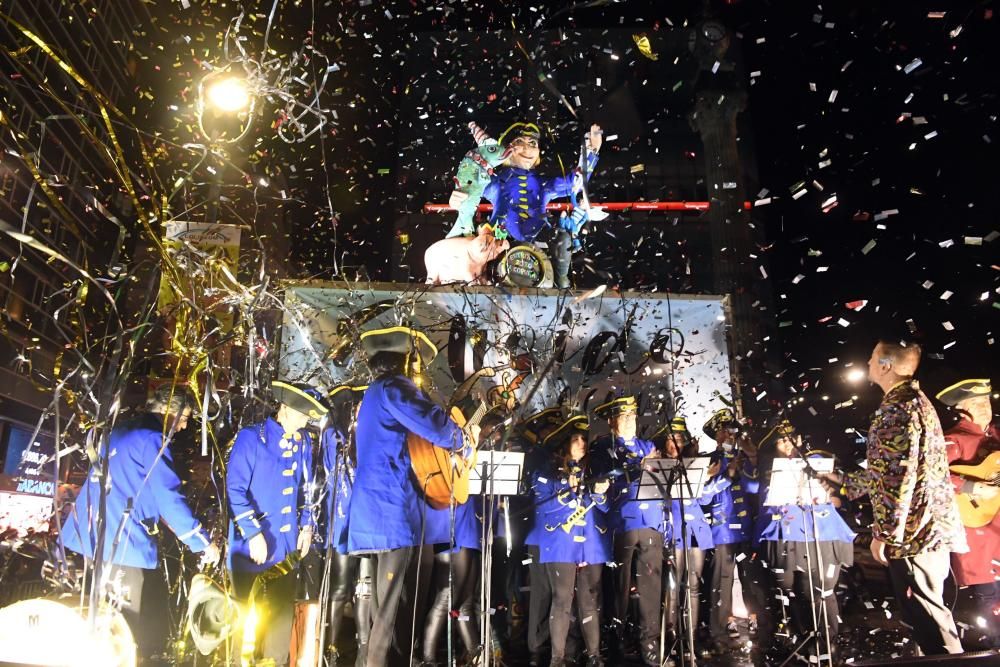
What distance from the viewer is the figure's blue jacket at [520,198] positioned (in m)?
9.62

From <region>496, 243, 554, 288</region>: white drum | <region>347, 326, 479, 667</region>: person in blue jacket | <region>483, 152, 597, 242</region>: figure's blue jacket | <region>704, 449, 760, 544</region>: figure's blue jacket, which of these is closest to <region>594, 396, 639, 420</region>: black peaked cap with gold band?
<region>704, 449, 760, 544</region>: figure's blue jacket

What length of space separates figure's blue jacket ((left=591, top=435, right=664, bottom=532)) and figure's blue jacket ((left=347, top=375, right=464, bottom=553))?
6.35 ft

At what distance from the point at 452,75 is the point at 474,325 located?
12.2 metres

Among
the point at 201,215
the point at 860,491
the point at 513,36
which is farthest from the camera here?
the point at 513,36

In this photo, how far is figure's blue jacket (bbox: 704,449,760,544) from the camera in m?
6.84

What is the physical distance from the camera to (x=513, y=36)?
18.5 meters

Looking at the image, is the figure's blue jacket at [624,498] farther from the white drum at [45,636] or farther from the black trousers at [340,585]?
the white drum at [45,636]

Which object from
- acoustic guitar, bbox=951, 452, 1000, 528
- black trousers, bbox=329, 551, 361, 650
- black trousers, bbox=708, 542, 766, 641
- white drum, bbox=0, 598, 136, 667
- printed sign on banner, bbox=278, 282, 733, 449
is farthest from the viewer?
printed sign on banner, bbox=278, 282, 733, 449

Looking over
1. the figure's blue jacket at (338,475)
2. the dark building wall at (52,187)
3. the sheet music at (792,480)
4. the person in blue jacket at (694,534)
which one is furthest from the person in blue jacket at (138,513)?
the dark building wall at (52,187)

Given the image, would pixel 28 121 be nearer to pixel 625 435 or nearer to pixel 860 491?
pixel 625 435

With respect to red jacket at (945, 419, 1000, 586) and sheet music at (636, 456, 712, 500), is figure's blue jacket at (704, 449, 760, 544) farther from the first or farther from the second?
red jacket at (945, 419, 1000, 586)

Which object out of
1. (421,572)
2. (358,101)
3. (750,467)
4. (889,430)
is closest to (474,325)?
(750,467)

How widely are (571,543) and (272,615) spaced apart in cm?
236

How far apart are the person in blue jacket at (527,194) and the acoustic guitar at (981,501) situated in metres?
5.20
